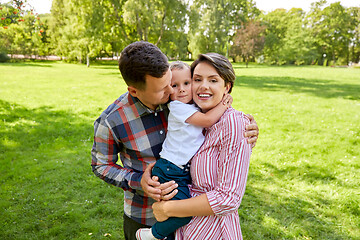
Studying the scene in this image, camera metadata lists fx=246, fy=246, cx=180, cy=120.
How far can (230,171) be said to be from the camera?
4.90 feet

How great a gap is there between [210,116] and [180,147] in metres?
0.31

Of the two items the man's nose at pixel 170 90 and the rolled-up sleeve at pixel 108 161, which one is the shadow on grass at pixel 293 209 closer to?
the rolled-up sleeve at pixel 108 161

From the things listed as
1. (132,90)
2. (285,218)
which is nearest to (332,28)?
(285,218)

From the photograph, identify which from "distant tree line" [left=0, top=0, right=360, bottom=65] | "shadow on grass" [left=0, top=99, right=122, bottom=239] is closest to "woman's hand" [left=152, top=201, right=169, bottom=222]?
"shadow on grass" [left=0, top=99, right=122, bottom=239]

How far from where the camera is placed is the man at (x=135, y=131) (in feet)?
5.94

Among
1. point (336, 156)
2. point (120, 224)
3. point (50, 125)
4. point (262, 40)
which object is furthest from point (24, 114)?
point (262, 40)

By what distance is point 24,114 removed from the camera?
378 inches

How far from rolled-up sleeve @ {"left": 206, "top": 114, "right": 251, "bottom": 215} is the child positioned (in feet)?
0.77

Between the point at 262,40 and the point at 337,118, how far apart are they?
1784 inches

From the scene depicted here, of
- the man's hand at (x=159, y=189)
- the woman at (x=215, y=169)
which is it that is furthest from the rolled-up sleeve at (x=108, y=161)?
the woman at (x=215, y=169)

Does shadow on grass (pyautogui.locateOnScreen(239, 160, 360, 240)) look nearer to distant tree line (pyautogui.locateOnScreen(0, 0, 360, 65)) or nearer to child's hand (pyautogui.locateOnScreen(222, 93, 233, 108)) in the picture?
child's hand (pyautogui.locateOnScreen(222, 93, 233, 108))

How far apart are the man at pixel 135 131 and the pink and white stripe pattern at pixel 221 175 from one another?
35cm

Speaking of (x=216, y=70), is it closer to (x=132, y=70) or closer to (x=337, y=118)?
(x=132, y=70)

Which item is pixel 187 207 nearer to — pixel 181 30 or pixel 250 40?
pixel 181 30
